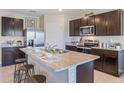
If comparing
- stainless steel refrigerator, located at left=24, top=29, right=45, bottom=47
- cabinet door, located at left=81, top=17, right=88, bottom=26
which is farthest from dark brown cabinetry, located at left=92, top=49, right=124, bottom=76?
stainless steel refrigerator, located at left=24, top=29, right=45, bottom=47

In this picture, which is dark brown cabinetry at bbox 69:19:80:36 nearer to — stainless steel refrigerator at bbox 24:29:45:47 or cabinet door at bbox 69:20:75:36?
cabinet door at bbox 69:20:75:36

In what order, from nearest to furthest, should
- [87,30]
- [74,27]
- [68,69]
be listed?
[68,69] < [87,30] < [74,27]

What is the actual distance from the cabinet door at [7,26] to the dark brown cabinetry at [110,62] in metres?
3.87

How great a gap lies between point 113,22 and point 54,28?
10.1 feet

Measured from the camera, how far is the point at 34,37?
597 cm

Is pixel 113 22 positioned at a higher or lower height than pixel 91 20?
lower

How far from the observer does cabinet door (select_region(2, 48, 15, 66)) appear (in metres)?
5.31

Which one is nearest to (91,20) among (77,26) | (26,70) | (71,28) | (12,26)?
(77,26)

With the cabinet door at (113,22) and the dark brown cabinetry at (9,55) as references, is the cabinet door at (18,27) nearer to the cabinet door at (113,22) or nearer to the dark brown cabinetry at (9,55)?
the dark brown cabinetry at (9,55)

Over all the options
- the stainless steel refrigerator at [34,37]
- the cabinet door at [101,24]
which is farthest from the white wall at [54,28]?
the cabinet door at [101,24]

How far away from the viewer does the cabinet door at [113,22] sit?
3.96m

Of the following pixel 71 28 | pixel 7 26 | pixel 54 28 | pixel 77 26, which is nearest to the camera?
pixel 7 26

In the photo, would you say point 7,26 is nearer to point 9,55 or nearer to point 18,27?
point 18,27

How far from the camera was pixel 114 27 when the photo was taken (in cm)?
409
